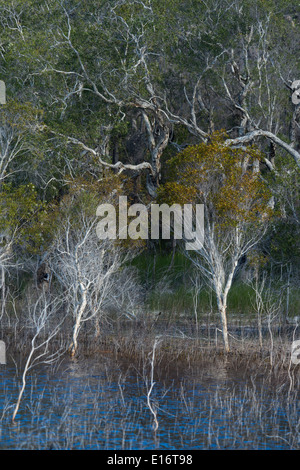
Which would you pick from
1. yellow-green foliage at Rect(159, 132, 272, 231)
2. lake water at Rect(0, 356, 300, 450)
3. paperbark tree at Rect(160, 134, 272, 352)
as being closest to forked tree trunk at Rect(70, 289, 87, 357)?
lake water at Rect(0, 356, 300, 450)

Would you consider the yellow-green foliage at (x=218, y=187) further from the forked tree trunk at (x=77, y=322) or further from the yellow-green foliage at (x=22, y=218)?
the yellow-green foliage at (x=22, y=218)

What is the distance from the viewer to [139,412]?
17844 mm

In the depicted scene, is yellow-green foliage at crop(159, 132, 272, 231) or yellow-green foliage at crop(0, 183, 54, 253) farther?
yellow-green foliage at crop(0, 183, 54, 253)

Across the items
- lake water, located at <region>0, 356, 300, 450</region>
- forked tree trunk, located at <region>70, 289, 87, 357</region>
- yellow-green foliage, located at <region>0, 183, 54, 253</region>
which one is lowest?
lake water, located at <region>0, 356, 300, 450</region>

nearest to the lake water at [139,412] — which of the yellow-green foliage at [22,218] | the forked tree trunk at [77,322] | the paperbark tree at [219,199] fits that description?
the forked tree trunk at [77,322]

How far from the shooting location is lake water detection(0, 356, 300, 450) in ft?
49.8

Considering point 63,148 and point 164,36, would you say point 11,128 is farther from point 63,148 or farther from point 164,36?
point 164,36

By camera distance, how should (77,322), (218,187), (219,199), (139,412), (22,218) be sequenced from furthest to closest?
(22,218) → (218,187) → (219,199) → (77,322) → (139,412)

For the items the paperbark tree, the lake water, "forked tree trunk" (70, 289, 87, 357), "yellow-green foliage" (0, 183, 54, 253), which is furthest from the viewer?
"yellow-green foliage" (0, 183, 54, 253)

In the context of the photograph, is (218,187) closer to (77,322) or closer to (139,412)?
(77,322)

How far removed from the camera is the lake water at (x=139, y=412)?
15188 millimetres

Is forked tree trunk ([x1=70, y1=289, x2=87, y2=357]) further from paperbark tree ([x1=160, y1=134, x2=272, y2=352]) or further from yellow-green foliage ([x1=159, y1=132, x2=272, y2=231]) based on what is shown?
yellow-green foliage ([x1=159, y1=132, x2=272, y2=231])

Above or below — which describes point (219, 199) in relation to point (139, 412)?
above

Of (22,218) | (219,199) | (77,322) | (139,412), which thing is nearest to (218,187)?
(219,199)
